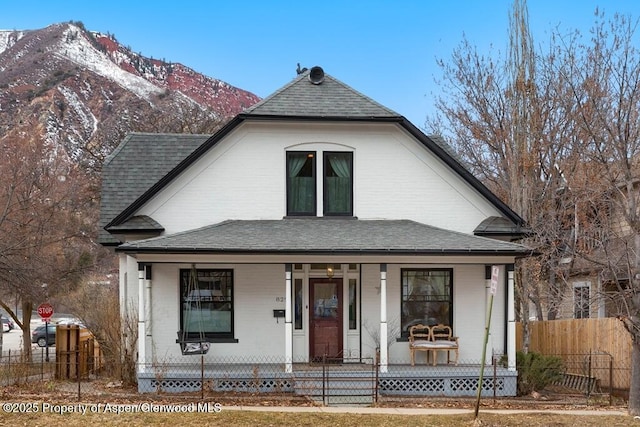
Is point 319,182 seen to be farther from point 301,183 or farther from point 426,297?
point 426,297

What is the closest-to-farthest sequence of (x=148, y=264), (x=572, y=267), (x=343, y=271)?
(x=148, y=264)
(x=343, y=271)
(x=572, y=267)

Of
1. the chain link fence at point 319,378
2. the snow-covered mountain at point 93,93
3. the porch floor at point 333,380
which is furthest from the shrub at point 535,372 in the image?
the snow-covered mountain at point 93,93

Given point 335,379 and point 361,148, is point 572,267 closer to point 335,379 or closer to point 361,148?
point 361,148

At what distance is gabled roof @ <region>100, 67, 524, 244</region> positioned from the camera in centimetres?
1639

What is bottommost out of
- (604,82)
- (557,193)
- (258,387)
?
(258,387)

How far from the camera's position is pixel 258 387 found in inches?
572

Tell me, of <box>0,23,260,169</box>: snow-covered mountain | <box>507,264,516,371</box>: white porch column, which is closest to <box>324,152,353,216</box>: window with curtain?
<box>507,264,516,371</box>: white porch column

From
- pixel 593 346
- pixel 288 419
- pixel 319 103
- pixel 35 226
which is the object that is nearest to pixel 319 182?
pixel 319 103

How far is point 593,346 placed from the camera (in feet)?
58.3

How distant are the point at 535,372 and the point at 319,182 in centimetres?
699

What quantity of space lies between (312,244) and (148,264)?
3.95 metres

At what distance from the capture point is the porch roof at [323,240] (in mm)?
14641

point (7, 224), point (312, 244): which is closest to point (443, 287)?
point (312, 244)

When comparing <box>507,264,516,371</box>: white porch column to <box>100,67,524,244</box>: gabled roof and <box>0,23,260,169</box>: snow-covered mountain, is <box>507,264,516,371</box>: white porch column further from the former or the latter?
<box>0,23,260,169</box>: snow-covered mountain
